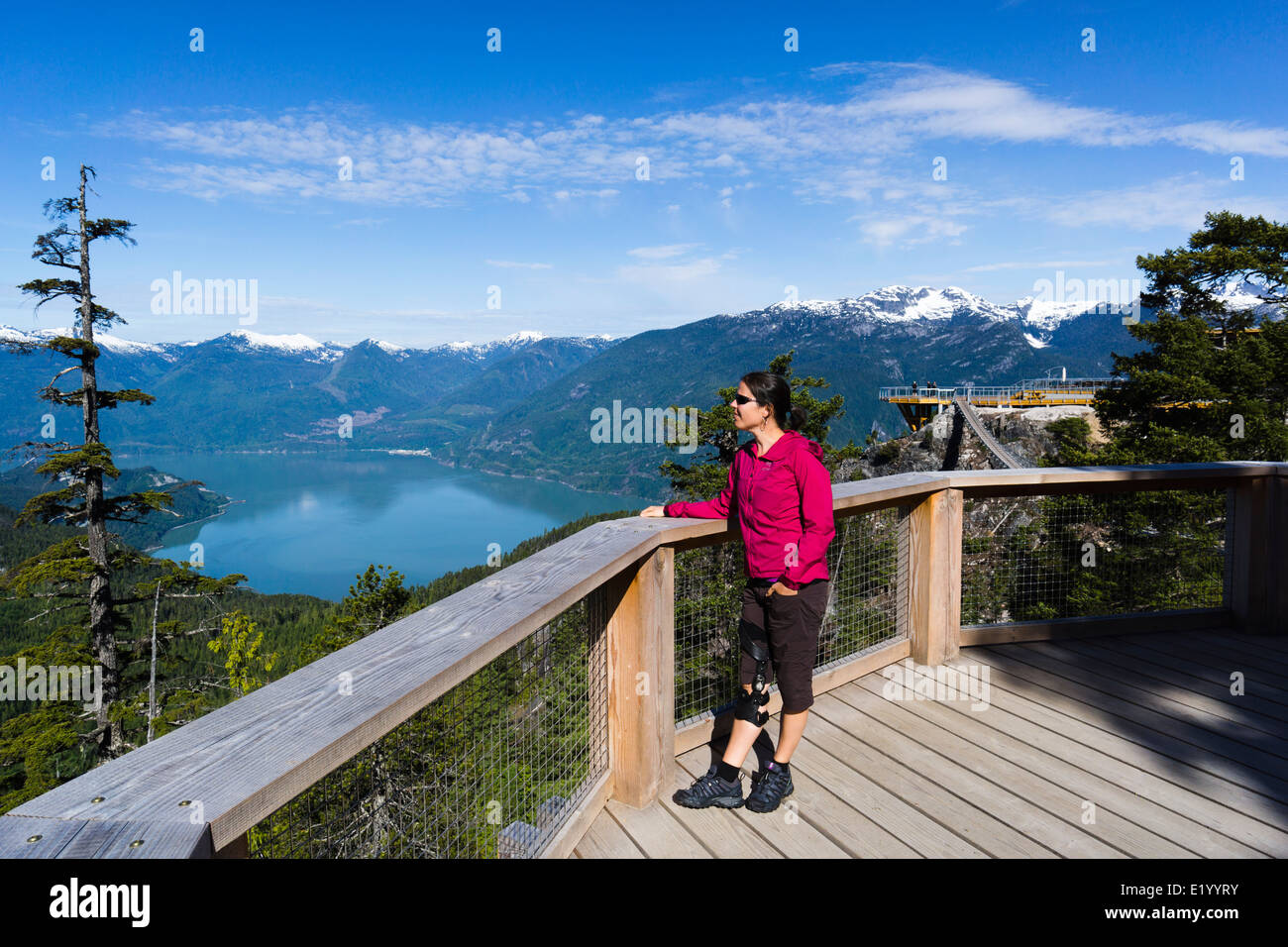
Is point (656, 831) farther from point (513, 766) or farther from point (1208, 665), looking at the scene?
point (1208, 665)

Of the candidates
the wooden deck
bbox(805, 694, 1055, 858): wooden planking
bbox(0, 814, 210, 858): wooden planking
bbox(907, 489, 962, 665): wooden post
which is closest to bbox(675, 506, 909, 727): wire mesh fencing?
bbox(907, 489, 962, 665): wooden post

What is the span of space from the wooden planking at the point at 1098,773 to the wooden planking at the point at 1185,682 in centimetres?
68

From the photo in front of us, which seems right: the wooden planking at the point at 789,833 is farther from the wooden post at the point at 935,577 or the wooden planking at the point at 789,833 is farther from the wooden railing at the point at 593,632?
the wooden post at the point at 935,577

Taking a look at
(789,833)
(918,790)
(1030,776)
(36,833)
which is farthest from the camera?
(1030,776)

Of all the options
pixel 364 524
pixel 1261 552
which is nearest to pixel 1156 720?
pixel 1261 552

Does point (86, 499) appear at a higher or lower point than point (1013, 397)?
lower

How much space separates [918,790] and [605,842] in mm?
1133

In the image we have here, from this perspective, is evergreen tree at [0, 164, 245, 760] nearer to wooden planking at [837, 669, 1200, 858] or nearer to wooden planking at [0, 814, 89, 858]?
wooden planking at [837, 669, 1200, 858]

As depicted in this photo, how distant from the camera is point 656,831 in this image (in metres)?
2.36

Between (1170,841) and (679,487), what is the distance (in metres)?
19.9

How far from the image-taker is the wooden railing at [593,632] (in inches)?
31.7

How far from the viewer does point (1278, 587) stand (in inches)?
167
